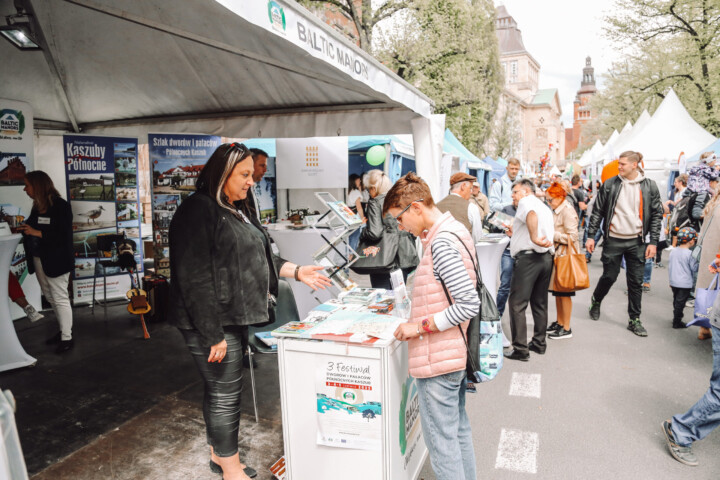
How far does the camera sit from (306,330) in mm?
2434

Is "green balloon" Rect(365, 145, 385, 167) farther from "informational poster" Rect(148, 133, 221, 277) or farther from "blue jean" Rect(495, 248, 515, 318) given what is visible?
"blue jean" Rect(495, 248, 515, 318)

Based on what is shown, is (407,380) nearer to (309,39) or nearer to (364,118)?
(309,39)

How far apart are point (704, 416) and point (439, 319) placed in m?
2.03

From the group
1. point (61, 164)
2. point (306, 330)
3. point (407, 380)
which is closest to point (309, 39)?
point (306, 330)

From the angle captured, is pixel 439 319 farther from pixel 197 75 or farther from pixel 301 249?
pixel 197 75

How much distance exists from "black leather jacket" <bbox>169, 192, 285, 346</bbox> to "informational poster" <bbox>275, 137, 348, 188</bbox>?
198 inches

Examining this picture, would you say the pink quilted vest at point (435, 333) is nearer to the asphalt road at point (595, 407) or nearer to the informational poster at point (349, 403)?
the informational poster at point (349, 403)

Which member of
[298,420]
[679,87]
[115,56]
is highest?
[679,87]

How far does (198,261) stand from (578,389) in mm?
3489

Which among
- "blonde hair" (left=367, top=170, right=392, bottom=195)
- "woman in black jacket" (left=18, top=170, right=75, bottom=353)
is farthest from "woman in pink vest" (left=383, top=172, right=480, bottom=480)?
"woman in black jacket" (left=18, top=170, right=75, bottom=353)

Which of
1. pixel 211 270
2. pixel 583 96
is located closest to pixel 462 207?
pixel 211 270

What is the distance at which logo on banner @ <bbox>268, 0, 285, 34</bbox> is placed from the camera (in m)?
2.34

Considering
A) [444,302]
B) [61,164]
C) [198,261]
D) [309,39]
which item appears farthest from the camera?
[61,164]

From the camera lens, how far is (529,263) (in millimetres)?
4629
